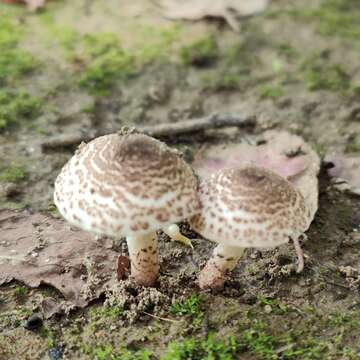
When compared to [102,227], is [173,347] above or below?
below

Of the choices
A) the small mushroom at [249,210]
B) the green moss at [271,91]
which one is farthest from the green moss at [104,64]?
the small mushroom at [249,210]

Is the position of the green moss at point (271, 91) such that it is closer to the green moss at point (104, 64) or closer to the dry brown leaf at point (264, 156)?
the dry brown leaf at point (264, 156)

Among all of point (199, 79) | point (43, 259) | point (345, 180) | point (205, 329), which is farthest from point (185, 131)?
point (205, 329)

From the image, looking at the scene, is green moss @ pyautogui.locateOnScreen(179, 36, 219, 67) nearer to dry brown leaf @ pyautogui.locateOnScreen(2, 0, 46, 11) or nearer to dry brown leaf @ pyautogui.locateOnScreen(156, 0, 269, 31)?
dry brown leaf @ pyautogui.locateOnScreen(156, 0, 269, 31)

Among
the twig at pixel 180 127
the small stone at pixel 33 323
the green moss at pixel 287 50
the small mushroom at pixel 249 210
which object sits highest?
the small mushroom at pixel 249 210

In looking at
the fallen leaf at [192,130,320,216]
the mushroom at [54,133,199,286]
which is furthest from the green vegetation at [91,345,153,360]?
the fallen leaf at [192,130,320,216]

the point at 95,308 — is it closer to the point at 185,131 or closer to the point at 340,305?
the point at 340,305

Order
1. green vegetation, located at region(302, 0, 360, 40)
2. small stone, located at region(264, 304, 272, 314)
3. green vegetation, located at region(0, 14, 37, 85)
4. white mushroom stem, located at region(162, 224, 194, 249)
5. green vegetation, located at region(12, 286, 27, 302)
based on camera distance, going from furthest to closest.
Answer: green vegetation, located at region(302, 0, 360, 40) < green vegetation, located at region(0, 14, 37, 85) < white mushroom stem, located at region(162, 224, 194, 249) < green vegetation, located at region(12, 286, 27, 302) < small stone, located at region(264, 304, 272, 314)

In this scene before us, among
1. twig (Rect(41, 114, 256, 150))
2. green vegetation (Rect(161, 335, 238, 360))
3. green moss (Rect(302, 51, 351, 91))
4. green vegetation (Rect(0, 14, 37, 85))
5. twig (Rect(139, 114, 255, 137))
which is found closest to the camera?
green vegetation (Rect(161, 335, 238, 360))
